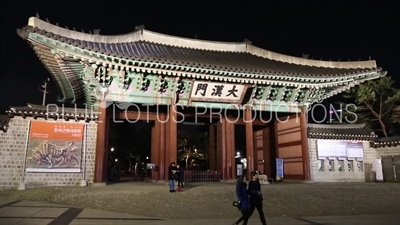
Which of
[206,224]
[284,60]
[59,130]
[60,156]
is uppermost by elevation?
[284,60]

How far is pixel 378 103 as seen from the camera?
112 feet

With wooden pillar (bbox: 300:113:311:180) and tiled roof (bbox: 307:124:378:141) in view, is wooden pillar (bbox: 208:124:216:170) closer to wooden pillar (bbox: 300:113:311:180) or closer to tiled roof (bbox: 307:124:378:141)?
wooden pillar (bbox: 300:113:311:180)

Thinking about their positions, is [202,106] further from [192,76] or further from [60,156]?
[60,156]

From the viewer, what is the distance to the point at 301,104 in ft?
69.5

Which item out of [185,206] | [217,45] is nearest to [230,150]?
[217,45]

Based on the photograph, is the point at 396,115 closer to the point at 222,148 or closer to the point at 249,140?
the point at 249,140

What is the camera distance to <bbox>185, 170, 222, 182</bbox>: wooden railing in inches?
826

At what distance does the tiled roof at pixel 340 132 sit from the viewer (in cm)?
2192

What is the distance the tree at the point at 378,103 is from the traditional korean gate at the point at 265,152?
1421cm

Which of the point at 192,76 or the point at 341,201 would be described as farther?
the point at 192,76

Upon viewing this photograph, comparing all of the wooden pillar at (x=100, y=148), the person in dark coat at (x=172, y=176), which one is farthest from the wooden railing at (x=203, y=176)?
the person in dark coat at (x=172, y=176)

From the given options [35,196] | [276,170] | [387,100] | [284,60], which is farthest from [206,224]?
[387,100]

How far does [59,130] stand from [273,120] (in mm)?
14418

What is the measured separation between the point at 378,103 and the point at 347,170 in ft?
50.1
